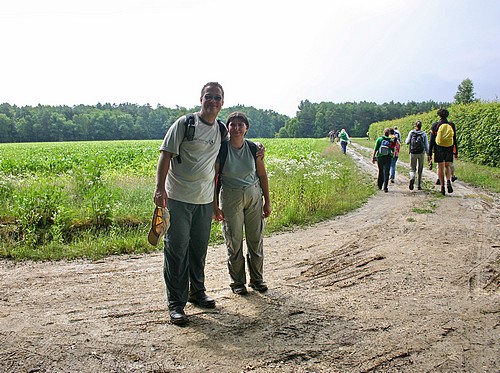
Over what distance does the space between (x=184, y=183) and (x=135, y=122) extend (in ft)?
275

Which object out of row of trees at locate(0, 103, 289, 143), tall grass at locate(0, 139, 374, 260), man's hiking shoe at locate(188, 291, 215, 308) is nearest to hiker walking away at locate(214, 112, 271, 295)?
man's hiking shoe at locate(188, 291, 215, 308)

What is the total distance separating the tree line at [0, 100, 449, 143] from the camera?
74.2 metres

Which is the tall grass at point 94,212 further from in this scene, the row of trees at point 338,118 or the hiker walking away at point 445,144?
the row of trees at point 338,118

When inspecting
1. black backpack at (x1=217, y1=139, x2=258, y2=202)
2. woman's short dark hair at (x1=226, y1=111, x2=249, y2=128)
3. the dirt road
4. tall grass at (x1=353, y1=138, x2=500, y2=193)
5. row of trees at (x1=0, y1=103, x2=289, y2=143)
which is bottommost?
the dirt road

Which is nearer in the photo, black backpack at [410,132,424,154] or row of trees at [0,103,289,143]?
black backpack at [410,132,424,154]

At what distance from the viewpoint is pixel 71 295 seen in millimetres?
4816

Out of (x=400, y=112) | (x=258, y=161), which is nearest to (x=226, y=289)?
(x=258, y=161)

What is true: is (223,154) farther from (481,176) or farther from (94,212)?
(481,176)

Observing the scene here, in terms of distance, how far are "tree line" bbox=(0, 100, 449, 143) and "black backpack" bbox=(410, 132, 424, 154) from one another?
138 feet

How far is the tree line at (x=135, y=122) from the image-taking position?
243ft

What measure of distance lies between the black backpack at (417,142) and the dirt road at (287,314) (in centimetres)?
526

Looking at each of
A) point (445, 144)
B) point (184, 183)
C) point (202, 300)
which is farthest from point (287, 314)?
point (445, 144)

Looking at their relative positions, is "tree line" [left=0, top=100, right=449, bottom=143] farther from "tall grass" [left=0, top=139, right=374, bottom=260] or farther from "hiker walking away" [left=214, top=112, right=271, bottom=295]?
"hiker walking away" [left=214, top=112, right=271, bottom=295]

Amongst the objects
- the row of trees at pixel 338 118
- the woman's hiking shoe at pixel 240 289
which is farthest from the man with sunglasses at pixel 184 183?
the row of trees at pixel 338 118
